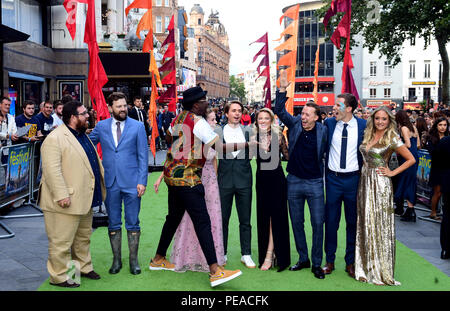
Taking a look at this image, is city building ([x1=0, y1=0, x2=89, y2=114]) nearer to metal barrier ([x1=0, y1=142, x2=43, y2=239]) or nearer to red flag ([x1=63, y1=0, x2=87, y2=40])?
red flag ([x1=63, y1=0, x2=87, y2=40])

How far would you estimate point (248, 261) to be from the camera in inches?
218

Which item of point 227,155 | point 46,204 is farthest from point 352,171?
point 46,204

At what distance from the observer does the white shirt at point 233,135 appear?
5395 millimetres

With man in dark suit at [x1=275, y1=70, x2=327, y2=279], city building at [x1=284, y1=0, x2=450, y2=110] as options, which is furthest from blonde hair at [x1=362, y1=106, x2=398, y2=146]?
city building at [x1=284, y1=0, x2=450, y2=110]

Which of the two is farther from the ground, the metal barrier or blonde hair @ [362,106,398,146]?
blonde hair @ [362,106,398,146]

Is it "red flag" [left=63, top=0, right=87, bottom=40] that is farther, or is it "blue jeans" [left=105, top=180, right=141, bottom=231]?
"red flag" [left=63, top=0, right=87, bottom=40]

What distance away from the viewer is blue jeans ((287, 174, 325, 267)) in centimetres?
519

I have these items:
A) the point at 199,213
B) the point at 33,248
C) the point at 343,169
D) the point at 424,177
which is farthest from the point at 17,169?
the point at 424,177

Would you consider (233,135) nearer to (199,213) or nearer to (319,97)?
(199,213)

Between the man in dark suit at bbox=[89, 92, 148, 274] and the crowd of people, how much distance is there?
0.04ft

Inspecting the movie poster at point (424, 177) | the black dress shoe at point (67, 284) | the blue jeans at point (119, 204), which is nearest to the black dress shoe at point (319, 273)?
the blue jeans at point (119, 204)

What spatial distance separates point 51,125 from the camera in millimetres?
9203

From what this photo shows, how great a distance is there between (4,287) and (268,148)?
124 inches

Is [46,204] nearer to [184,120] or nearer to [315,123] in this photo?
[184,120]
